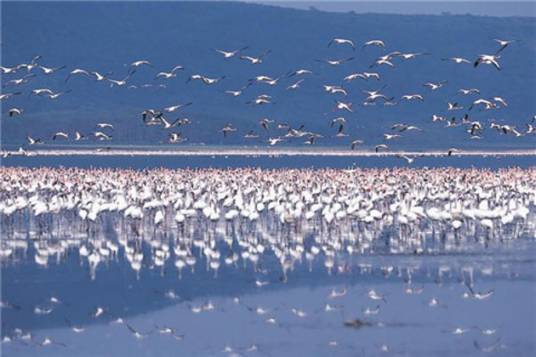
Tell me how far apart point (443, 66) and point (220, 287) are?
147 metres

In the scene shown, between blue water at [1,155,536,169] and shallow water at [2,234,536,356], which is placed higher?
blue water at [1,155,536,169]

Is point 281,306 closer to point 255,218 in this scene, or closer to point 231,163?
point 255,218

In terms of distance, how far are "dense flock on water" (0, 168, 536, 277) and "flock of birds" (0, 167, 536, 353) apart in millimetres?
36

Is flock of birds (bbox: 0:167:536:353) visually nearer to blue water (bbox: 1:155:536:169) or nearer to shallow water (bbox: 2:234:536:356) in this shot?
shallow water (bbox: 2:234:536:356)

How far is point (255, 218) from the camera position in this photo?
28312mm

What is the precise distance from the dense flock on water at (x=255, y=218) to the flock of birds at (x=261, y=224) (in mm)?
36

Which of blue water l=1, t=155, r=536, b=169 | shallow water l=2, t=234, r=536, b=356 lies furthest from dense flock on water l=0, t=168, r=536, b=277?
blue water l=1, t=155, r=536, b=169

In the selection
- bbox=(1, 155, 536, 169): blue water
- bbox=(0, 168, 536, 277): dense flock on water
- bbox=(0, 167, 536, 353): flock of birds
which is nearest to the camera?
bbox=(0, 167, 536, 353): flock of birds

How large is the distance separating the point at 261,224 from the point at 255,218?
Result: 5.57ft

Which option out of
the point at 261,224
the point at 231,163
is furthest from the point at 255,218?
the point at 231,163

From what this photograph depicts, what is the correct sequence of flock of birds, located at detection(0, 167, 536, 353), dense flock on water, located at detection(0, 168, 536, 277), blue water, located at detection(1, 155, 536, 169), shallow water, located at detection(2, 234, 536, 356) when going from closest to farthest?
shallow water, located at detection(2, 234, 536, 356), flock of birds, located at detection(0, 167, 536, 353), dense flock on water, located at detection(0, 168, 536, 277), blue water, located at detection(1, 155, 536, 169)

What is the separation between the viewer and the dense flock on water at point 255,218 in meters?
25.3

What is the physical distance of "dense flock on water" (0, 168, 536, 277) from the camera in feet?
82.9

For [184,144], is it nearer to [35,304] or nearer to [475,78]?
[475,78]
